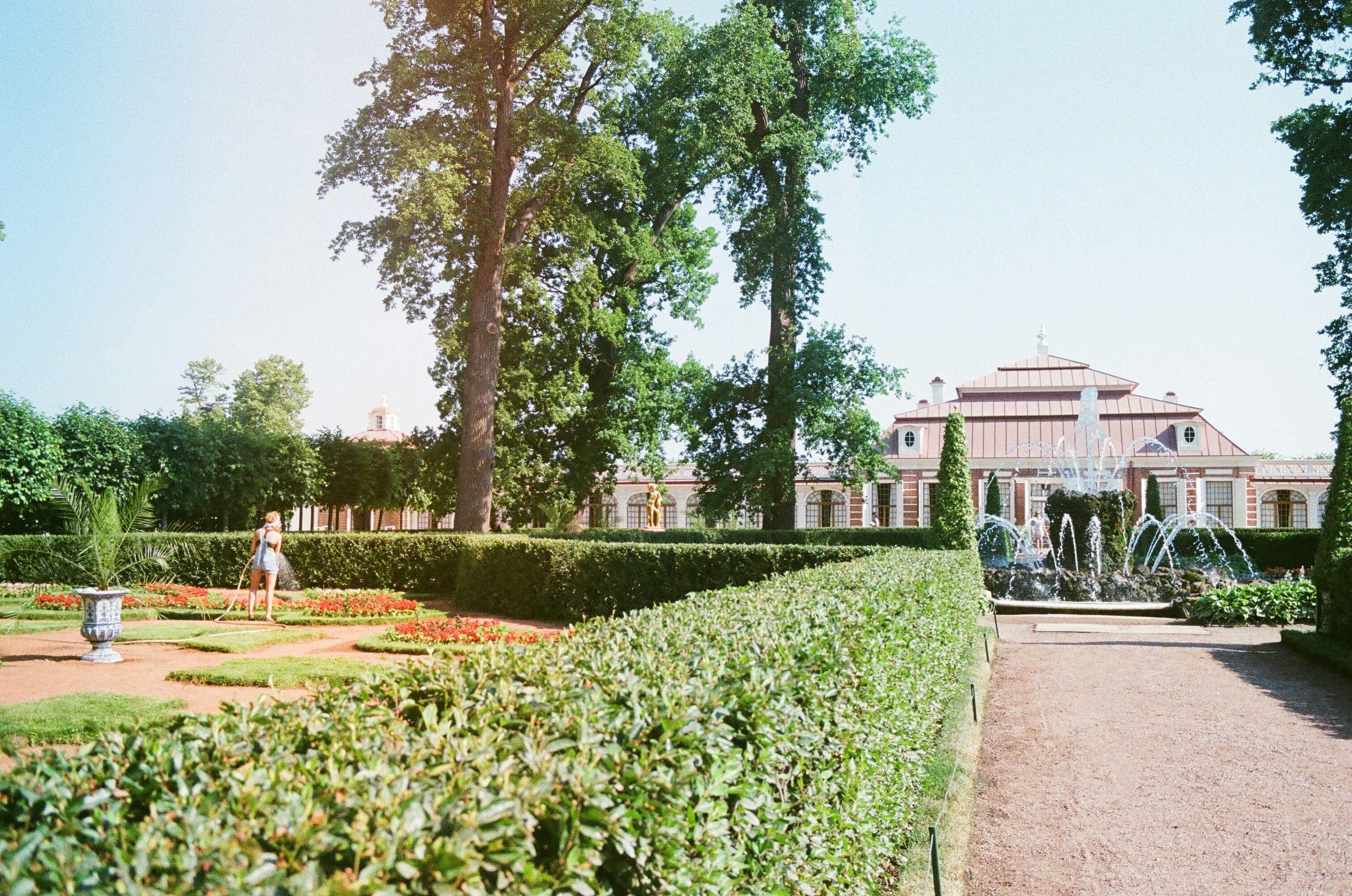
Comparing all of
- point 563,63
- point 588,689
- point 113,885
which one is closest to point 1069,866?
point 588,689

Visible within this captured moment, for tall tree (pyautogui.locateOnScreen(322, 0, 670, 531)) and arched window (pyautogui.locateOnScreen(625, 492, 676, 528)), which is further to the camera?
arched window (pyautogui.locateOnScreen(625, 492, 676, 528))

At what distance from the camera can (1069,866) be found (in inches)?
183

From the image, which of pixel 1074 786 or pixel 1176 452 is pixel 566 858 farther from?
pixel 1176 452

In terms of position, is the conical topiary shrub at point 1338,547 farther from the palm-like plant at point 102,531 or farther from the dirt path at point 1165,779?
the palm-like plant at point 102,531

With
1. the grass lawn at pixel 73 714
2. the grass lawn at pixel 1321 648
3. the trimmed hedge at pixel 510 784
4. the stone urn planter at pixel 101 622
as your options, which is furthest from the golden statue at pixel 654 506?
the trimmed hedge at pixel 510 784

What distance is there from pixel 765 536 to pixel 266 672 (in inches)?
479

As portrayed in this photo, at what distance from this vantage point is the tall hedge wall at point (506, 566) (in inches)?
523

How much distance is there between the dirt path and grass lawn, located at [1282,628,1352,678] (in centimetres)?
14

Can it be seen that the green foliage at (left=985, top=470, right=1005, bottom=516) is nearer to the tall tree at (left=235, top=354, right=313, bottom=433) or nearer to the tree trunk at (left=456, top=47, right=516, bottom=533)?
the tree trunk at (left=456, top=47, right=516, bottom=533)

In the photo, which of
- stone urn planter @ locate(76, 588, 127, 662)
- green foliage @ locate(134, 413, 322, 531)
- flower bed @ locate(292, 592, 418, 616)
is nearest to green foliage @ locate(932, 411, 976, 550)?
flower bed @ locate(292, 592, 418, 616)

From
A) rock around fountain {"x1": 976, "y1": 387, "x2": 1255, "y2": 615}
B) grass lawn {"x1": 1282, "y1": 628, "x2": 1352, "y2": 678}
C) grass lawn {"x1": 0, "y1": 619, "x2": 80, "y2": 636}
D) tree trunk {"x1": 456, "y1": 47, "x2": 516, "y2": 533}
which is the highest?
tree trunk {"x1": 456, "y1": 47, "x2": 516, "y2": 533}

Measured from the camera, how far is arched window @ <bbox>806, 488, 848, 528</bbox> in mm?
41875

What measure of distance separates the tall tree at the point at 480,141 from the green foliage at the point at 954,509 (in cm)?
902

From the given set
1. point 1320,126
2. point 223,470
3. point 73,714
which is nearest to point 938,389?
point 1320,126
